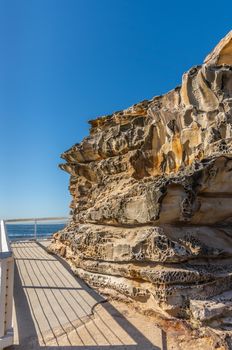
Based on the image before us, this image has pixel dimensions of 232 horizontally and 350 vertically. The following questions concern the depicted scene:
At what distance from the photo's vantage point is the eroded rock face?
12.8ft

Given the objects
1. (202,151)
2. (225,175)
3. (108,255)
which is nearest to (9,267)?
(108,255)

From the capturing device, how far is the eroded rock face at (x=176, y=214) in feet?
12.8

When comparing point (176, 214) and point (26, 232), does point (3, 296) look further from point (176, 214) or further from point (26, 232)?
point (26, 232)

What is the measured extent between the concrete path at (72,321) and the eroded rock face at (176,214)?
15.4 inches

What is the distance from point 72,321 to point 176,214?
2.31m

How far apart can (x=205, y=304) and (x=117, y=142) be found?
18.2 feet

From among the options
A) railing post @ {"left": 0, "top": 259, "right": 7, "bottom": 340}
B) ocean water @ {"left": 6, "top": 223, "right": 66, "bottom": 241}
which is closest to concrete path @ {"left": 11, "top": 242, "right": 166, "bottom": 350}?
railing post @ {"left": 0, "top": 259, "right": 7, "bottom": 340}

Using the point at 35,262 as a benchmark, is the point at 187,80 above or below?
above

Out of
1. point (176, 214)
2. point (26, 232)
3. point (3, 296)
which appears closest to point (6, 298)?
point (3, 296)

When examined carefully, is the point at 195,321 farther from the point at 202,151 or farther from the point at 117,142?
the point at 117,142

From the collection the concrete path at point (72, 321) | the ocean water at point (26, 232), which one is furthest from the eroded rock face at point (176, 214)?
the ocean water at point (26, 232)

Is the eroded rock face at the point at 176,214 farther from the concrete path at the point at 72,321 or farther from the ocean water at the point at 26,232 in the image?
the ocean water at the point at 26,232

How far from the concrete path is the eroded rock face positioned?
39 centimetres

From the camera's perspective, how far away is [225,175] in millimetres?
4418
